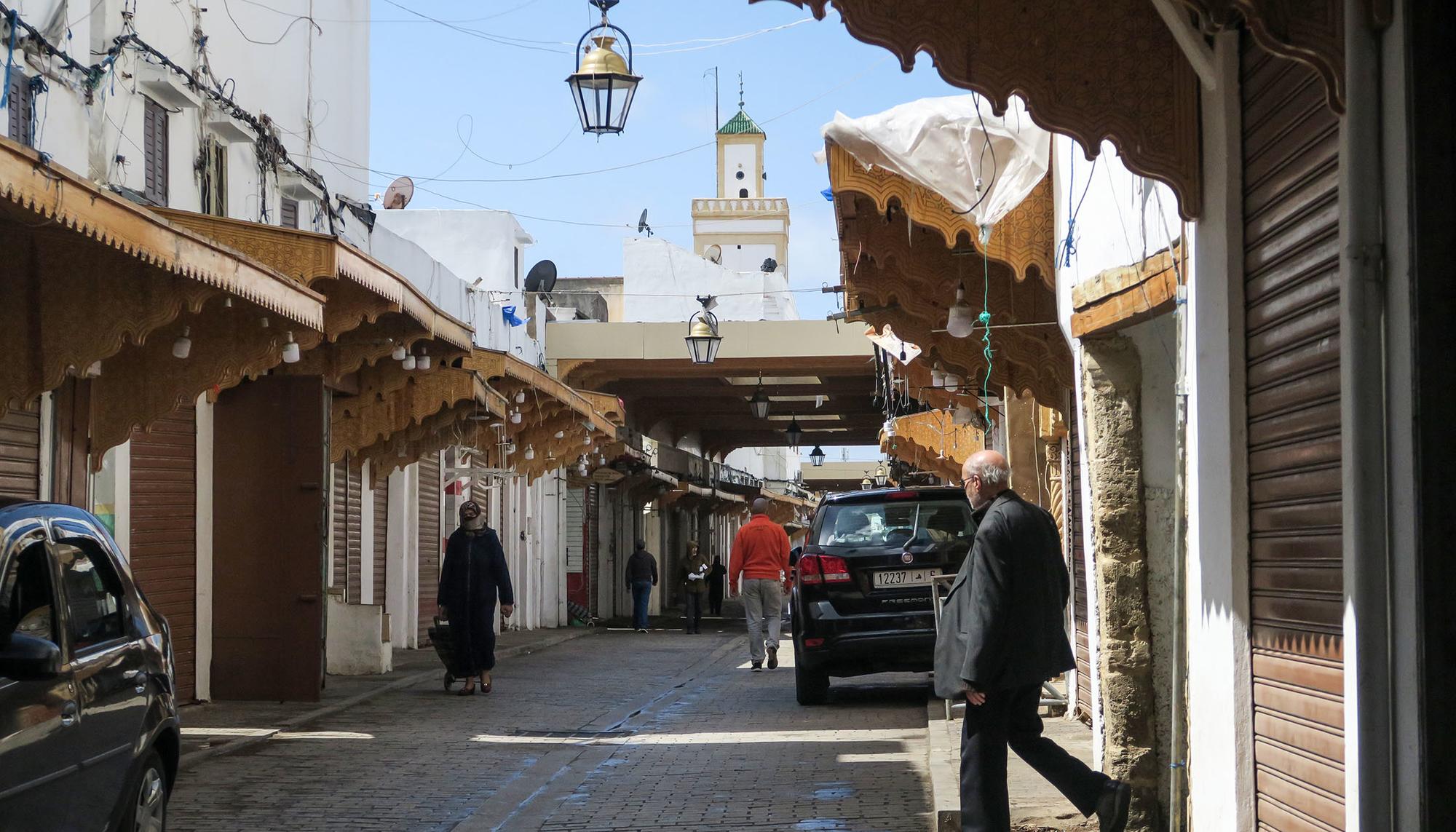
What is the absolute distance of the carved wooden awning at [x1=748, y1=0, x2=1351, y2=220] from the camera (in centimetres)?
578

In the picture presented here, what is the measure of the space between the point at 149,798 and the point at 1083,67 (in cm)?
460

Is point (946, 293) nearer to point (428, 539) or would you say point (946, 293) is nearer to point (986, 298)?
point (986, 298)

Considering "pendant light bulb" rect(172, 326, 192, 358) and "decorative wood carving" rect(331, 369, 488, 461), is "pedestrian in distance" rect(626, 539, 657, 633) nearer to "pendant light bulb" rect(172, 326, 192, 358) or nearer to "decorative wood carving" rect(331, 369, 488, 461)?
"decorative wood carving" rect(331, 369, 488, 461)

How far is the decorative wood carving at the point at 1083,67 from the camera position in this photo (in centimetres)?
581

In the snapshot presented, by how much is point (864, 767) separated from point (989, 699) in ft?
11.8

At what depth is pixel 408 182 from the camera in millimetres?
29953

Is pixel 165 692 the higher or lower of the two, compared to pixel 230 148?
lower

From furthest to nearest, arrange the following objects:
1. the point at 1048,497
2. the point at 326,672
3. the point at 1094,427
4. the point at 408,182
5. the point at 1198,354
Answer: the point at 408,182 < the point at 326,672 < the point at 1048,497 < the point at 1094,427 < the point at 1198,354

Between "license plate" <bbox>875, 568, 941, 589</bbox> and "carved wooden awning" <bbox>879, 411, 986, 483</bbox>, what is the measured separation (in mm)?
7613

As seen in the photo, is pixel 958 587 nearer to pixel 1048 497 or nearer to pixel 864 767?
pixel 864 767

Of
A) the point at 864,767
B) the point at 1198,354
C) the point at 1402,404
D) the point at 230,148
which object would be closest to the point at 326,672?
the point at 230,148

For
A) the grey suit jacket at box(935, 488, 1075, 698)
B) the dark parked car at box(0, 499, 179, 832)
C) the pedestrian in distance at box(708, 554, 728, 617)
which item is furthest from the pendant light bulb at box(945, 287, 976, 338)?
the pedestrian in distance at box(708, 554, 728, 617)

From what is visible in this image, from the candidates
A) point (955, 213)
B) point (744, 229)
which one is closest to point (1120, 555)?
point (955, 213)

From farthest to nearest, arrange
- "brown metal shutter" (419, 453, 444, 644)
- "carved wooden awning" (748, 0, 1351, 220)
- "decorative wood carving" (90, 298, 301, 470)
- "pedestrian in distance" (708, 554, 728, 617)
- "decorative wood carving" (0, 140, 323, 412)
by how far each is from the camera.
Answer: "pedestrian in distance" (708, 554, 728, 617)
"brown metal shutter" (419, 453, 444, 644)
"decorative wood carving" (90, 298, 301, 470)
"decorative wood carving" (0, 140, 323, 412)
"carved wooden awning" (748, 0, 1351, 220)
